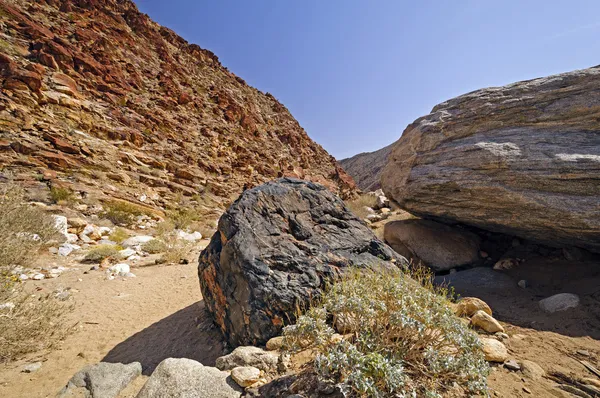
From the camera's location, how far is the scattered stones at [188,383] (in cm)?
196

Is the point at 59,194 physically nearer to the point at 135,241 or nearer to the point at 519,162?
the point at 135,241

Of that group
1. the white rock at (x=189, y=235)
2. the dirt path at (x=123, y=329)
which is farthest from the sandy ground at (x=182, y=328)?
the white rock at (x=189, y=235)

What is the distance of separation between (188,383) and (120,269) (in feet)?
14.3

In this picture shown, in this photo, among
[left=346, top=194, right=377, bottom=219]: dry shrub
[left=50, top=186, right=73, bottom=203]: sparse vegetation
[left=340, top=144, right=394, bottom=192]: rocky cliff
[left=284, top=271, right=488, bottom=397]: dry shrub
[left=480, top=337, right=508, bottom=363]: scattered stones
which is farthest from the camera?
[left=340, top=144, right=394, bottom=192]: rocky cliff

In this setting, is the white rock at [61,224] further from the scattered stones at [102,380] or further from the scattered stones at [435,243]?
the scattered stones at [435,243]

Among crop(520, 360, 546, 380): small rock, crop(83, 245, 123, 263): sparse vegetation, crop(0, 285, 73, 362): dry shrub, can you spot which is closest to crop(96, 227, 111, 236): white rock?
crop(83, 245, 123, 263): sparse vegetation

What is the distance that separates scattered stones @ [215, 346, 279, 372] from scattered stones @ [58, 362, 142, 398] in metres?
0.91

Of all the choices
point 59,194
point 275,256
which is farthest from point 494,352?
point 59,194

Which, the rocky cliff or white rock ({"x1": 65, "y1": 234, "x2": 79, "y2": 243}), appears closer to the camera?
white rock ({"x1": 65, "y1": 234, "x2": 79, "y2": 243})

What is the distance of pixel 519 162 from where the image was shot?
4422 mm

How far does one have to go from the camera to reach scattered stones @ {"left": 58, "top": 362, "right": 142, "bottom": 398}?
2.18 meters

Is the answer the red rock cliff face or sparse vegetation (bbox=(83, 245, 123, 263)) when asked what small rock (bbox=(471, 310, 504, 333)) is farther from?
the red rock cliff face

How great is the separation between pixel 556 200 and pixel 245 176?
1530cm

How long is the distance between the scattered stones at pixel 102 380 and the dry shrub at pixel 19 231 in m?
3.21
